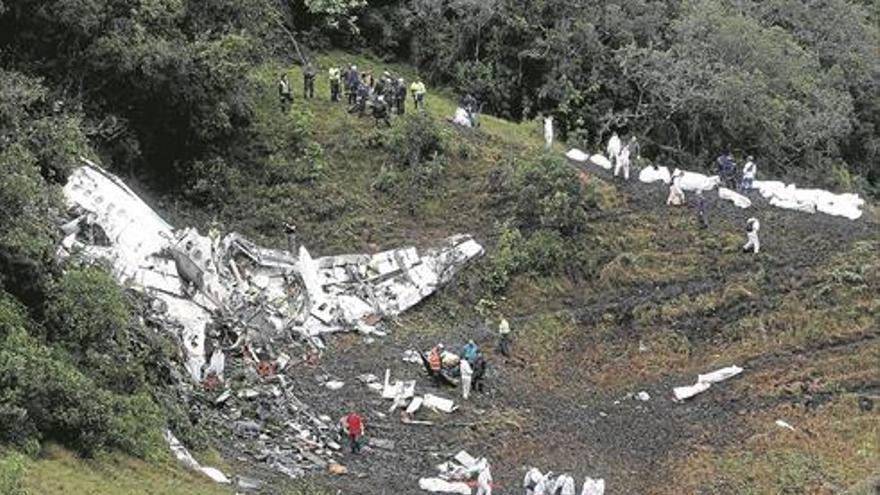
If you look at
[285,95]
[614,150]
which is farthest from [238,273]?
[614,150]

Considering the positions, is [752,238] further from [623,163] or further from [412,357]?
[412,357]

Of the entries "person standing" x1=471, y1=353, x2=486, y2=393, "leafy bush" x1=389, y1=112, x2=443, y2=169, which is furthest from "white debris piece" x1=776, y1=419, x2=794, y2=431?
"leafy bush" x1=389, y1=112, x2=443, y2=169

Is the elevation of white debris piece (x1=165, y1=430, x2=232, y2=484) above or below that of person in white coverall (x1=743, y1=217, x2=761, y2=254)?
below

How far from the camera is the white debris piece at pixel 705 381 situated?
94.7 ft

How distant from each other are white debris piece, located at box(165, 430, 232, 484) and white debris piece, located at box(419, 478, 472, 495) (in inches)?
160

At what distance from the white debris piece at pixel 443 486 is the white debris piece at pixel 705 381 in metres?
7.04

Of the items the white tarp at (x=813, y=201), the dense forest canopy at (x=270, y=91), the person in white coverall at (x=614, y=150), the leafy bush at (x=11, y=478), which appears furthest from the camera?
the person in white coverall at (x=614, y=150)

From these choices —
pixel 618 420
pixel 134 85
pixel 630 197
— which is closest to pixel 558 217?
pixel 630 197

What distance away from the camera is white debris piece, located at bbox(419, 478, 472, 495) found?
79.0ft

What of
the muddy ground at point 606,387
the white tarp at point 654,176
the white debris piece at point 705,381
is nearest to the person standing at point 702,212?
the muddy ground at point 606,387

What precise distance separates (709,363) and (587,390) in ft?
10.4

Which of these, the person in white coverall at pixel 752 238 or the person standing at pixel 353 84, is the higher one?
the person standing at pixel 353 84

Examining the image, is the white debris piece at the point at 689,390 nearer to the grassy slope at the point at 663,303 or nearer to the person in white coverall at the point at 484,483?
the grassy slope at the point at 663,303

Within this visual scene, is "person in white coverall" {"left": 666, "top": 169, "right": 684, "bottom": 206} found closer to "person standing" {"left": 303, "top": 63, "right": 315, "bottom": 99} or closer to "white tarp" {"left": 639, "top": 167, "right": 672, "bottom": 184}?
"white tarp" {"left": 639, "top": 167, "right": 672, "bottom": 184}
